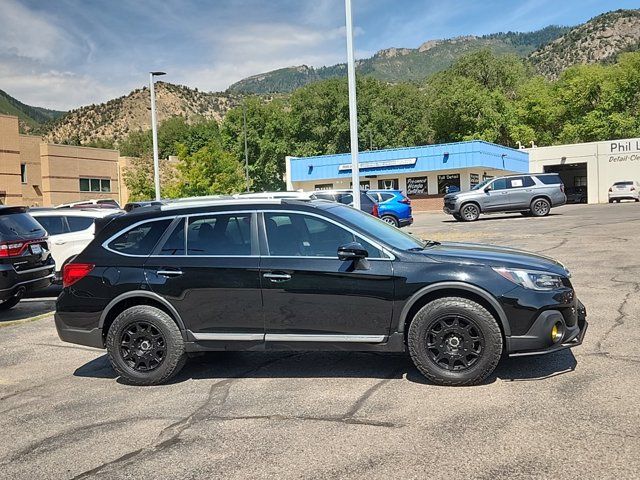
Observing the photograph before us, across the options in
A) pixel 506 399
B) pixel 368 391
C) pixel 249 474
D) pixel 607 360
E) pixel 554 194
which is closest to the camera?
pixel 249 474

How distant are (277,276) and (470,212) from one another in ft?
69.8

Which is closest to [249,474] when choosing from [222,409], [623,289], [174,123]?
[222,409]

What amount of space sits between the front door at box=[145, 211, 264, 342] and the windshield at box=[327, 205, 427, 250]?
2.92 ft

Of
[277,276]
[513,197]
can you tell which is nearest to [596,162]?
[513,197]

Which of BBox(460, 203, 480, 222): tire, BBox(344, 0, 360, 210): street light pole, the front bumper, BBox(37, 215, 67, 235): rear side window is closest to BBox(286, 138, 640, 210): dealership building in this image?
BBox(460, 203, 480, 222): tire

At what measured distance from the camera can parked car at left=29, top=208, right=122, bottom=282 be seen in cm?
1254

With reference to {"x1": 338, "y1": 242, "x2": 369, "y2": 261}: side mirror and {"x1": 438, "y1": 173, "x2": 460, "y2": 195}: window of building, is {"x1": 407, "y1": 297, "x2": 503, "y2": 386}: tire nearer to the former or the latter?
{"x1": 338, "y1": 242, "x2": 369, "y2": 261}: side mirror

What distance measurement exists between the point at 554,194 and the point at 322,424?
23.0 meters

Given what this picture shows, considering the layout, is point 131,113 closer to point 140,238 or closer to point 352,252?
point 140,238

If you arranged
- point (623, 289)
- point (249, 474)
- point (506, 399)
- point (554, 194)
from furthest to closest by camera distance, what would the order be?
point (554, 194) < point (623, 289) < point (506, 399) < point (249, 474)

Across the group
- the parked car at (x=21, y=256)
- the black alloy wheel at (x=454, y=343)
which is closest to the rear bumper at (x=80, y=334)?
the black alloy wheel at (x=454, y=343)

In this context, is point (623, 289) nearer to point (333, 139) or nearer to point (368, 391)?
point (368, 391)

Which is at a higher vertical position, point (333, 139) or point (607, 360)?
point (333, 139)

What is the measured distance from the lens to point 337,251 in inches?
213
